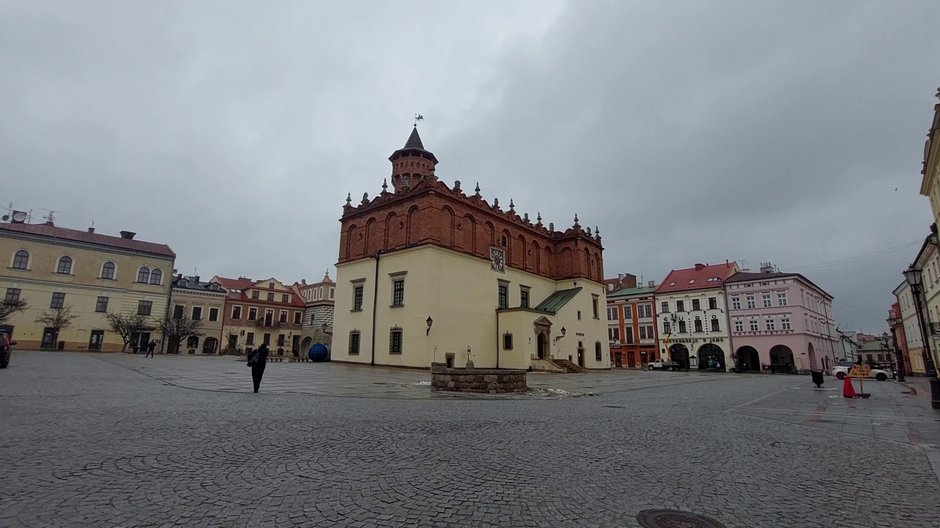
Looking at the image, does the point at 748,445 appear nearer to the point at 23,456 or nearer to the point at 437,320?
the point at 23,456

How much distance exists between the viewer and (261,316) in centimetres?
6031

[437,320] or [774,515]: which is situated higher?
[437,320]

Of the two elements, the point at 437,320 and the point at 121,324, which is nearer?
the point at 437,320

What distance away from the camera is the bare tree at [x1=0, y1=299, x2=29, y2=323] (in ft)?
110

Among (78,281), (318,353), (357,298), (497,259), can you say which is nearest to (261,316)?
(78,281)

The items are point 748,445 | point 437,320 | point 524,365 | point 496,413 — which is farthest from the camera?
point 524,365

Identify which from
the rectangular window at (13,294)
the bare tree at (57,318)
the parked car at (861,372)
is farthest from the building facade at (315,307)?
the parked car at (861,372)

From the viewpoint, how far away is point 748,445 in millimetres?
6852

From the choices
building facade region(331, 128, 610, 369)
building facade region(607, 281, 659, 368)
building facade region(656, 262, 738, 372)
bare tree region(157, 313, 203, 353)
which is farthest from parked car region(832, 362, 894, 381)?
bare tree region(157, 313, 203, 353)

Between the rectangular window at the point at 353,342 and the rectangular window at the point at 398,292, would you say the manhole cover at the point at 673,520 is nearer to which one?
the rectangular window at the point at 398,292

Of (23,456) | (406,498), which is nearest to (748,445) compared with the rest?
(406,498)

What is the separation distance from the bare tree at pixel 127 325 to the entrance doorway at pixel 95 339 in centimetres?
125

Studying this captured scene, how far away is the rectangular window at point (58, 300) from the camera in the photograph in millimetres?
43719

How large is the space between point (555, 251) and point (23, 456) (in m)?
43.3
